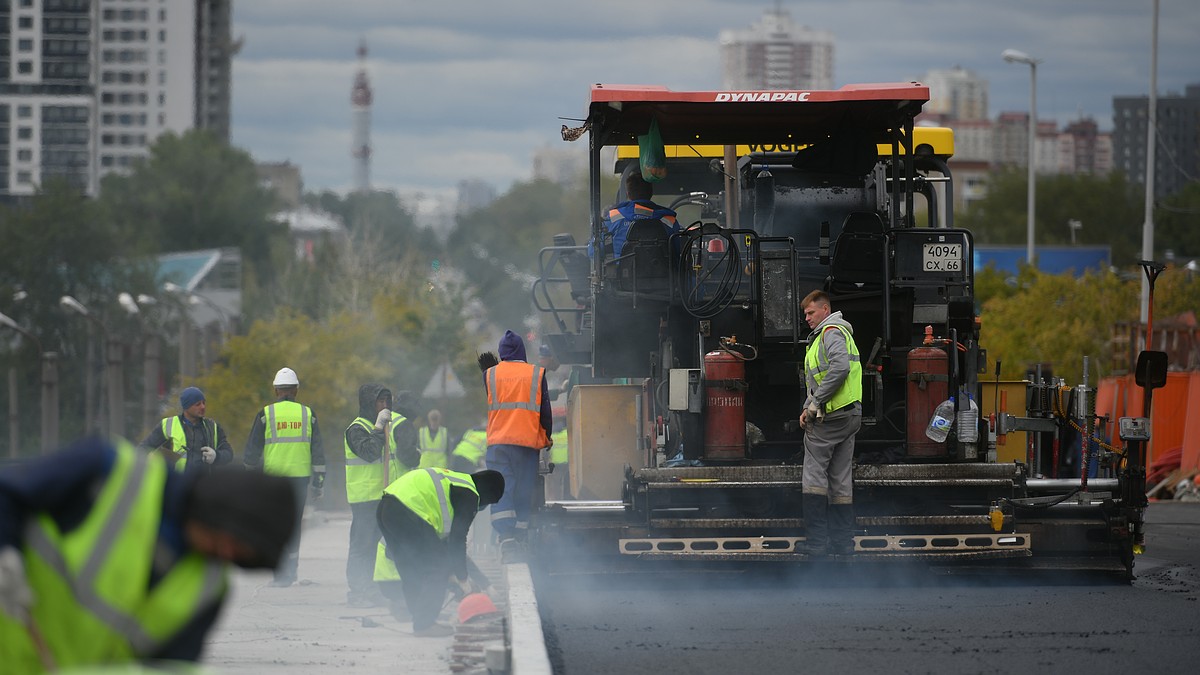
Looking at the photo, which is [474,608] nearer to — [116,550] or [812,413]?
[812,413]

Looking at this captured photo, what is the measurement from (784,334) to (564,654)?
2887 millimetres

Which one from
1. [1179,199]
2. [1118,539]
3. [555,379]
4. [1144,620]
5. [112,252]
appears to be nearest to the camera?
[1144,620]

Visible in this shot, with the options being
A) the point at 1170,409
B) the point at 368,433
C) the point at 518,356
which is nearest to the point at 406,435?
the point at 368,433

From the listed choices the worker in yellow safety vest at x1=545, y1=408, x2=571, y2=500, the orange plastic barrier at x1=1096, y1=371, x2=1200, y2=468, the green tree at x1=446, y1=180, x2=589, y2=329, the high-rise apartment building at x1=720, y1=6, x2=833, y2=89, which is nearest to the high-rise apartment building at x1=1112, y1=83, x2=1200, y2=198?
the high-rise apartment building at x1=720, y1=6, x2=833, y2=89

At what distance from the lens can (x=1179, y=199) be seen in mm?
92062

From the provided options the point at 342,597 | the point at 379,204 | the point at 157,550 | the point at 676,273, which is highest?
the point at 379,204

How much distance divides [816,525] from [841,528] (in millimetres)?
150

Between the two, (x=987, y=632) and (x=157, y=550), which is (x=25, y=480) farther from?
(x=987, y=632)

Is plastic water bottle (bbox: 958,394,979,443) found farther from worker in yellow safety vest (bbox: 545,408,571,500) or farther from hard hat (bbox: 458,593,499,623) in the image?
worker in yellow safety vest (bbox: 545,408,571,500)

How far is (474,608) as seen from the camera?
9047 mm

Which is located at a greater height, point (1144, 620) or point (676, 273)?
point (676, 273)

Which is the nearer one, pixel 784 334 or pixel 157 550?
pixel 157 550

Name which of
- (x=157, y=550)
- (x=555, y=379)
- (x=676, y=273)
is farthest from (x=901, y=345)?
(x=555, y=379)

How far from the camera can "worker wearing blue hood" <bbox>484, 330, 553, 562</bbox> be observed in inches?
432
